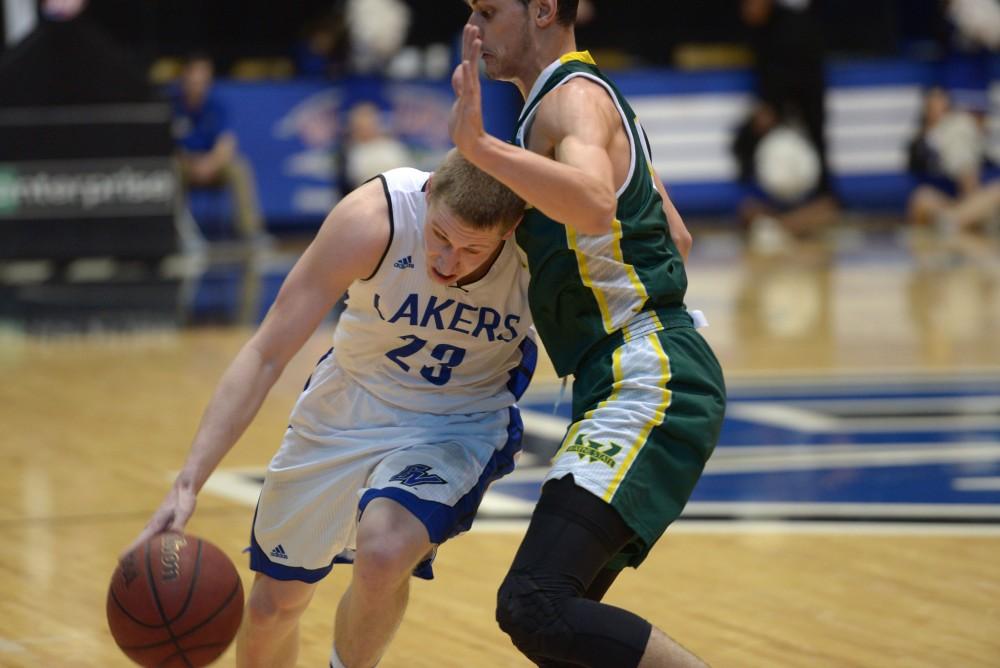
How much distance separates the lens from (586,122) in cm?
346

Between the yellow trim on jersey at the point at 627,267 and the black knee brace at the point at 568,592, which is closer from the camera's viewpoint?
the black knee brace at the point at 568,592

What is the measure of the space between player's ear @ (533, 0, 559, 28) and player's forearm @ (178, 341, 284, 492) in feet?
3.31

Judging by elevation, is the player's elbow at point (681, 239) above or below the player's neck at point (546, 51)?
below

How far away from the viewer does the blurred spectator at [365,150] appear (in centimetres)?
1498

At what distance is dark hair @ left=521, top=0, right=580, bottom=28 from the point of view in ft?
12.1

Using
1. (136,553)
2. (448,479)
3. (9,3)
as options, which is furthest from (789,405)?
(9,3)

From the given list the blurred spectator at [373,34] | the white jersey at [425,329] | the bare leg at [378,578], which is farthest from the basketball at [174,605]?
the blurred spectator at [373,34]

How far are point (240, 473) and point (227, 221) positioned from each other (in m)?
9.21

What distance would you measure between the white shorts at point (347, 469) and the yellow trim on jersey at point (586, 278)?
554 millimetres

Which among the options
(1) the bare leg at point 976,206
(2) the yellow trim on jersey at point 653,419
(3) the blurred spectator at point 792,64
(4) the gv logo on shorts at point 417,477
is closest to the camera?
(2) the yellow trim on jersey at point 653,419

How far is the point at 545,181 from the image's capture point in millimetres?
3238

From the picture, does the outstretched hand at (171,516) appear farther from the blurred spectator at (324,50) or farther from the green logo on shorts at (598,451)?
the blurred spectator at (324,50)

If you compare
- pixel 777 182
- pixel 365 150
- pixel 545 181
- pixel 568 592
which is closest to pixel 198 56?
pixel 365 150

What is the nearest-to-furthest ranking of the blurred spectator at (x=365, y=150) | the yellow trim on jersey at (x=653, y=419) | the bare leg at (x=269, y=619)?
the yellow trim on jersey at (x=653, y=419), the bare leg at (x=269, y=619), the blurred spectator at (x=365, y=150)
